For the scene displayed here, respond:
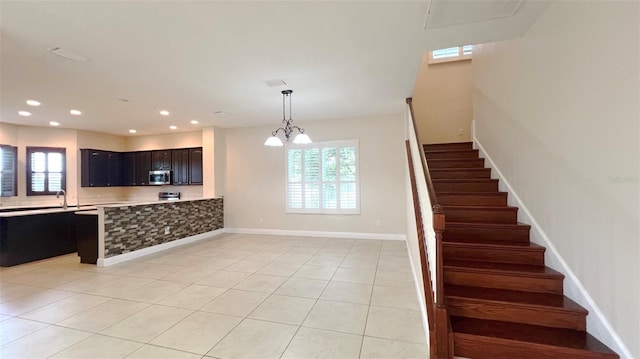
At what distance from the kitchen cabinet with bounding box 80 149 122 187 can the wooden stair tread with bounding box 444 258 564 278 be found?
8.59 m

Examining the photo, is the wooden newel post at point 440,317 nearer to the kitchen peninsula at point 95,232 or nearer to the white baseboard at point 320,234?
the white baseboard at point 320,234

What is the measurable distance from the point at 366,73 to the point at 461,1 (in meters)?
1.55

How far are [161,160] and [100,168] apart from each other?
1615 mm

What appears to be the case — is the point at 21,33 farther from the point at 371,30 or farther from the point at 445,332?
the point at 445,332

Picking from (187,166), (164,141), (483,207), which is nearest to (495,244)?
(483,207)

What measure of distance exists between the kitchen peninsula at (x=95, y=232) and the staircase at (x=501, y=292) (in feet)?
16.6

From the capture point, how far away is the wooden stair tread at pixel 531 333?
6.29 ft

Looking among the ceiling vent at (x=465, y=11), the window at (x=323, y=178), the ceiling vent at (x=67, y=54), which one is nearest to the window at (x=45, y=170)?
the ceiling vent at (x=67, y=54)

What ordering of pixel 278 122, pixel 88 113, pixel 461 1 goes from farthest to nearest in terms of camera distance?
pixel 278 122, pixel 88 113, pixel 461 1

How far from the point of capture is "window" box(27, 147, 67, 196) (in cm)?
650

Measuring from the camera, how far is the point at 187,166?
284 inches

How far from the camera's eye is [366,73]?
3664 millimetres

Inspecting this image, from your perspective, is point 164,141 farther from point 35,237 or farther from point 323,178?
point 323,178

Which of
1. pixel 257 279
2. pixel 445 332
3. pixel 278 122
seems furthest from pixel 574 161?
pixel 278 122
